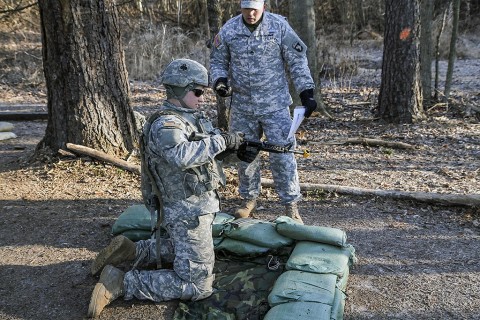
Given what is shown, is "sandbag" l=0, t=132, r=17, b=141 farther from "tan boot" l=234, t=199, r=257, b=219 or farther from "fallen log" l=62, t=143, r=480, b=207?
"tan boot" l=234, t=199, r=257, b=219

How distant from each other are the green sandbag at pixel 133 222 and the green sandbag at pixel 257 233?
0.74 m

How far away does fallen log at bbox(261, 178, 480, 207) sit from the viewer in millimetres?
5152

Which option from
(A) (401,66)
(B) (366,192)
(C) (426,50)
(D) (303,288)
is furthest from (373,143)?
(D) (303,288)

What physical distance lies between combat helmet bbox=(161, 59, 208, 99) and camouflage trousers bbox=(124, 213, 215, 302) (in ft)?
2.83

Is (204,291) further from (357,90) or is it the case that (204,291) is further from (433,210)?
(357,90)

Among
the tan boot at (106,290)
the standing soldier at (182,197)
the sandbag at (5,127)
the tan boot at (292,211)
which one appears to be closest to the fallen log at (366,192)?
the tan boot at (292,211)

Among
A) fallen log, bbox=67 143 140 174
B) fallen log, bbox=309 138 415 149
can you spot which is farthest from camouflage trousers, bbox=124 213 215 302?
fallen log, bbox=309 138 415 149

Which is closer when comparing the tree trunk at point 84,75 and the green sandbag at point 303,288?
the green sandbag at point 303,288

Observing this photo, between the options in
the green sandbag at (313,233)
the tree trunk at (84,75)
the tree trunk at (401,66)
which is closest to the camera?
the green sandbag at (313,233)

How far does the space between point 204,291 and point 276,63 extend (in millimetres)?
2103

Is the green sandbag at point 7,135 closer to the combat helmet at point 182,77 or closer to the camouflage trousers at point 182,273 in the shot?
the camouflage trousers at point 182,273

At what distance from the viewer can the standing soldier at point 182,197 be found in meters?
3.44

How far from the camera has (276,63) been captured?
463 cm

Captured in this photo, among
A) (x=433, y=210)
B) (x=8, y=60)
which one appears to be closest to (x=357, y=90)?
(x=433, y=210)
